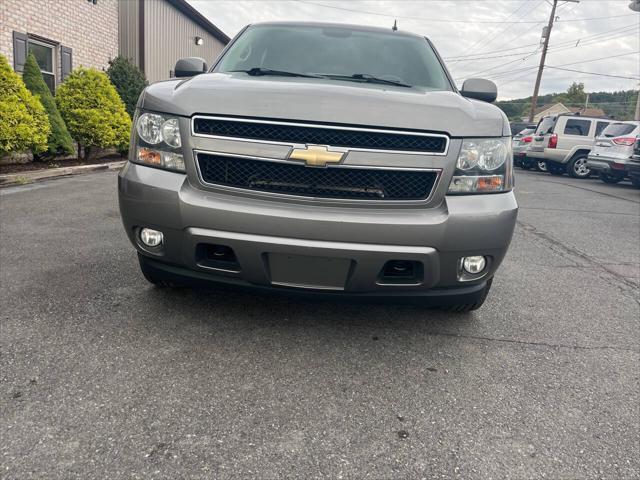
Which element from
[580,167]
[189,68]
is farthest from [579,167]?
[189,68]

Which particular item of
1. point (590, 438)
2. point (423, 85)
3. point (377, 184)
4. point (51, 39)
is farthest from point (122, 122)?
point (590, 438)

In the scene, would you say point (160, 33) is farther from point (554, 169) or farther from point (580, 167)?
point (580, 167)

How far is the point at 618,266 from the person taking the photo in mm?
4859

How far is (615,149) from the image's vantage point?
12.6 meters

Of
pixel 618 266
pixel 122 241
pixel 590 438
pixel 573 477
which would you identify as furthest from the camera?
pixel 618 266

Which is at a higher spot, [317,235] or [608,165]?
[317,235]

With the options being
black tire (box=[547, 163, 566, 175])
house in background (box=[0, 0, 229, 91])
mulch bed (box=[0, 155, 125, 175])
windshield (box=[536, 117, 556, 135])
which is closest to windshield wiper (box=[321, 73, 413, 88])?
mulch bed (box=[0, 155, 125, 175])

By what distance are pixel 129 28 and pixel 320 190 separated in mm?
15725

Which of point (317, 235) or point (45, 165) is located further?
point (45, 165)

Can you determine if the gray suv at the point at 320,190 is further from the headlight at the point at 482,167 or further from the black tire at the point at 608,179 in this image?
the black tire at the point at 608,179

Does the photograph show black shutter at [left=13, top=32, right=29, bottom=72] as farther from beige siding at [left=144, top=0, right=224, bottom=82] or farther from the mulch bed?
beige siding at [left=144, top=0, right=224, bottom=82]

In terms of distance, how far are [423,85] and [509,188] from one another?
1.16 metres

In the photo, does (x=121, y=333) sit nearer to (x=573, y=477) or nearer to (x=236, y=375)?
(x=236, y=375)

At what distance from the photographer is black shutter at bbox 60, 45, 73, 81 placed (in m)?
11.7
